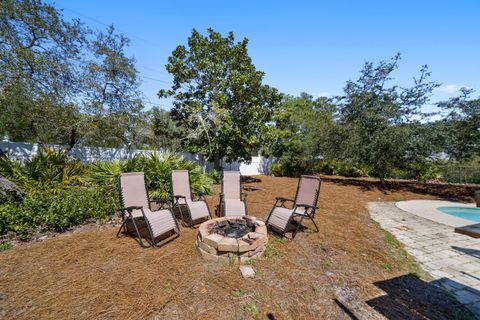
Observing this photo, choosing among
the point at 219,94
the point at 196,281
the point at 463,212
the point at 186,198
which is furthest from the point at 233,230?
the point at 463,212

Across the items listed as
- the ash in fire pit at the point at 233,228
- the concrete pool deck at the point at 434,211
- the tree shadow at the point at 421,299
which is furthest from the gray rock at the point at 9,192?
the concrete pool deck at the point at 434,211

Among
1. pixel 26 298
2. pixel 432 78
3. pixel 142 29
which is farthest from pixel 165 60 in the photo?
pixel 432 78

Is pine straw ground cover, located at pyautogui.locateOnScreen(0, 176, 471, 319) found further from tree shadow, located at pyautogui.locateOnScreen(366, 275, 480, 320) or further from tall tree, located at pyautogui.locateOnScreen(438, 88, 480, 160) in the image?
tall tree, located at pyautogui.locateOnScreen(438, 88, 480, 160)

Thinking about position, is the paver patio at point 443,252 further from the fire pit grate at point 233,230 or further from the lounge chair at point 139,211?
the lounge chair at point 139,211

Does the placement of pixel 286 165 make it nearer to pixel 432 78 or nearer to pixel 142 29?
pixel 432 78

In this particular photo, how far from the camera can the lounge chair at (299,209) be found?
4.10 meters

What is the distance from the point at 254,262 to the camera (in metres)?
3.24

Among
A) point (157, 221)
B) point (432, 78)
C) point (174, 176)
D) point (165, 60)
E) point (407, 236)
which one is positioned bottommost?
point (407, 236)

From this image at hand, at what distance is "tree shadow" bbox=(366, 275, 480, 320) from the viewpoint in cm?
240

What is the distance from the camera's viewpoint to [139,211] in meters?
4.50

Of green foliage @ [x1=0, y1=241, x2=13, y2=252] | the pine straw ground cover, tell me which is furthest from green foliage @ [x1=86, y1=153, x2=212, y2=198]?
green foliage @ [x1=0, y1=241, x2=13, y2=252]

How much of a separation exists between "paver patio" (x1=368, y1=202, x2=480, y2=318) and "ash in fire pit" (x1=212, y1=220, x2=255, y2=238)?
9.31 feet

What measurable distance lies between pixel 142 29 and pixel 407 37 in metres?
10.1

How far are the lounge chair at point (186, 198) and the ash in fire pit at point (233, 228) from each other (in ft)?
3.09
